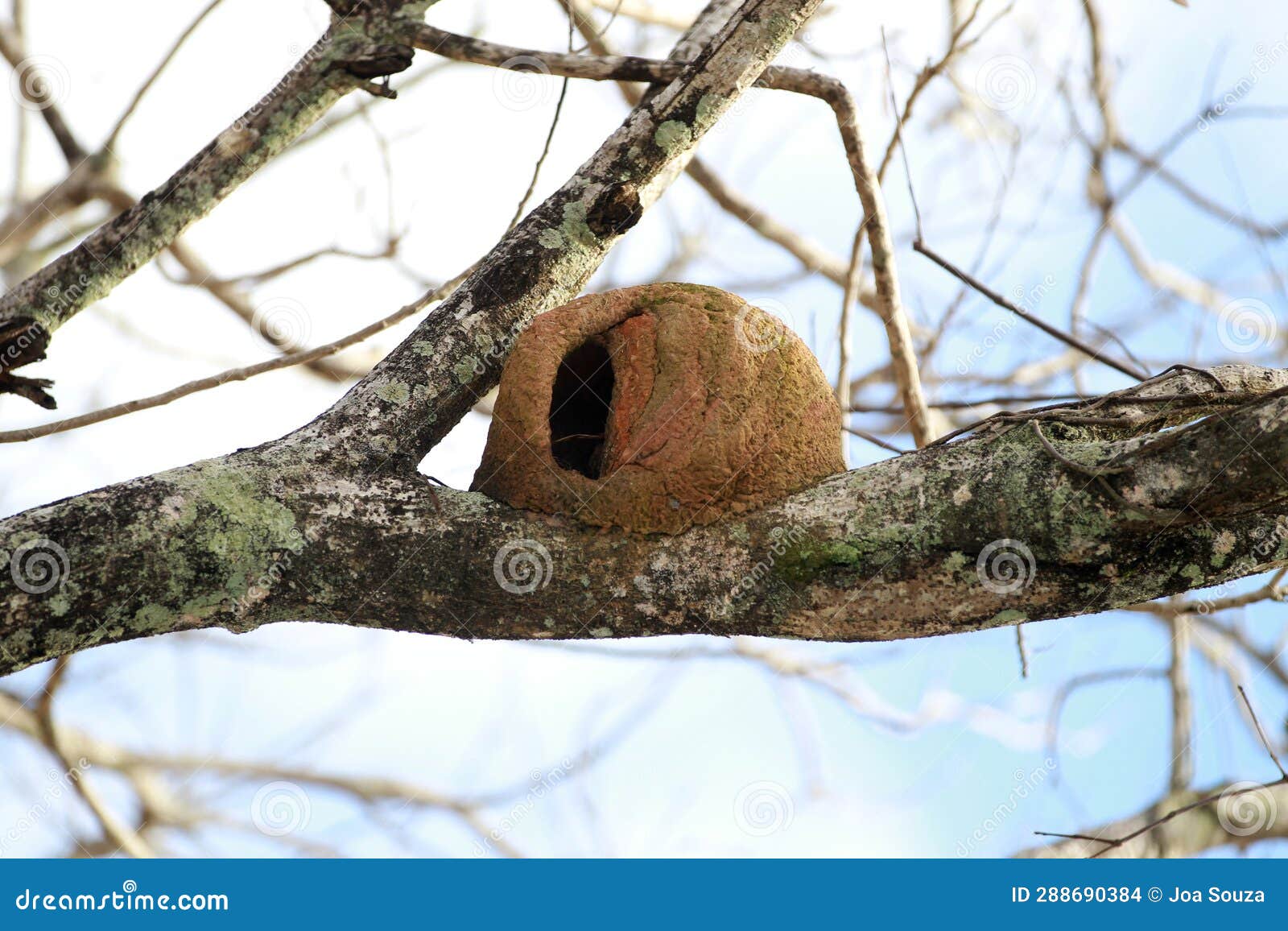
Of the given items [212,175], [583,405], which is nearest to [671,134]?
[583,405]

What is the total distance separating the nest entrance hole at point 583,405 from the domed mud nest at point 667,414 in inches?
0.5

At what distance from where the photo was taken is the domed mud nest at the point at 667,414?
9.32 feet

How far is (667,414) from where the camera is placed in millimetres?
3016

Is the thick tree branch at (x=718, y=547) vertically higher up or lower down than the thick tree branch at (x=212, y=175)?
lower down

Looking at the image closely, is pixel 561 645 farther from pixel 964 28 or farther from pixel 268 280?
pixel 964 28

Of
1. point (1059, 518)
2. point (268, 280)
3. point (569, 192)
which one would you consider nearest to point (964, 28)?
point (569, 192)

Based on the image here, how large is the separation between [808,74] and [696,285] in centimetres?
139

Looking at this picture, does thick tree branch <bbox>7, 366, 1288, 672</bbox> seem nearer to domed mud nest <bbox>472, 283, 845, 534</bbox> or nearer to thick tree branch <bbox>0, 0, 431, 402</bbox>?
domed mud nest <bbox>472, 283, 845, 534</bbox>

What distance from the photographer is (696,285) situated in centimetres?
333

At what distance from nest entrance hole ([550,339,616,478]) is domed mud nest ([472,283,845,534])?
12 mm

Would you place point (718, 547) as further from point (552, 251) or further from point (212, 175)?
point (212, 175)

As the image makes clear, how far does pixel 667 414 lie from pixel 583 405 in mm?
636

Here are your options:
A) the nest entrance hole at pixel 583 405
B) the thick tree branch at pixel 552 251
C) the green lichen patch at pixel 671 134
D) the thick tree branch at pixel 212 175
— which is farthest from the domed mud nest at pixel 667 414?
the thick tree branch at pixel 212 175

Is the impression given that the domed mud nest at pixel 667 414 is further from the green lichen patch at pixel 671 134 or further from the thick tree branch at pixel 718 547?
the green lichen patch at pixel 671 134
